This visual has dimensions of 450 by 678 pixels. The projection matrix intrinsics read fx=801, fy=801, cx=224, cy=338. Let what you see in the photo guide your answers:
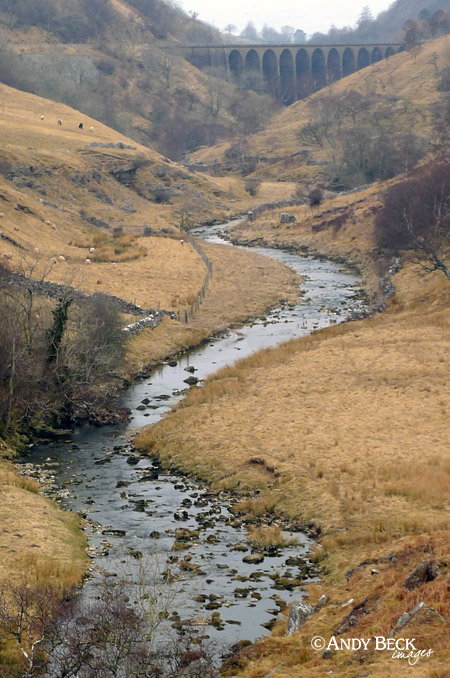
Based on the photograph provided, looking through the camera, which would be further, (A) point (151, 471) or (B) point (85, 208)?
(B) point (85, 208)

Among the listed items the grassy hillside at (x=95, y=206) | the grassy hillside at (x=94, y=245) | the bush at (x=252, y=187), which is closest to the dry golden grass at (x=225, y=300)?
the grassy hillside at (x=94, y=245)

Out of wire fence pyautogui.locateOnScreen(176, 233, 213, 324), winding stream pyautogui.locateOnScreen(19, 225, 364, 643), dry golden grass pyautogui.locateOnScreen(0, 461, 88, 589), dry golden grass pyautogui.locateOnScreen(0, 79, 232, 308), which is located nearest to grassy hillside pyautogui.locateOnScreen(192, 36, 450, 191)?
dry golden grass pyautogui.locateOnScreen(0, 79, 232, 308)

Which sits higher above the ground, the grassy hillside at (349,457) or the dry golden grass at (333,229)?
the dry golden grass at (333,229)

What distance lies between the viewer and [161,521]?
25.8 m

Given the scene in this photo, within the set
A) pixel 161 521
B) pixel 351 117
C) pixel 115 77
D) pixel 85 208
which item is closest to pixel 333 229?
pixel 85 208

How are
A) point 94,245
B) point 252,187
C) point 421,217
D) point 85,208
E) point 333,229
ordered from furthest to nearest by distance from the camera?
1. point 252,187
2. point 333,229
3. point 85,208
4. point 94,245
5. point 421,217

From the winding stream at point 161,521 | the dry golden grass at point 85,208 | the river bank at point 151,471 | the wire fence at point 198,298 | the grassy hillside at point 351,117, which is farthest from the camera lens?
the grassy hillside at point 351,117

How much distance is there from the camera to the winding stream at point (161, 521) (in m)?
20.8

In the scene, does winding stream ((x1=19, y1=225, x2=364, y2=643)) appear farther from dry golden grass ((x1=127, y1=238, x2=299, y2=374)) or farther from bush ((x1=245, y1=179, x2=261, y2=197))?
bush ((x1=245, y1=179, x2=261, y2=197))

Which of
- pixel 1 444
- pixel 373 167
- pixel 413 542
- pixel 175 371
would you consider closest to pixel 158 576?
pixel 413 542

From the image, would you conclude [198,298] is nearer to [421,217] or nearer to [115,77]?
[421,217]

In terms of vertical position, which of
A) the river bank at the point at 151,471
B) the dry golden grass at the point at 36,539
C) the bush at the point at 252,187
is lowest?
the river bank at the point at 151,471

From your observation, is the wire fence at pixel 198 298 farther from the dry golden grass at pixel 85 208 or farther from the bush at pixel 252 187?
the bush at pixel 252 187

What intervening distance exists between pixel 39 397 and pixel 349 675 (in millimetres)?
23442
